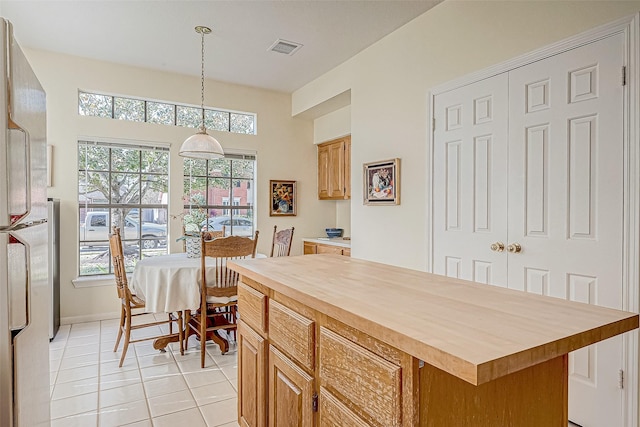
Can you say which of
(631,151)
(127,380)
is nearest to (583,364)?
(631,151)

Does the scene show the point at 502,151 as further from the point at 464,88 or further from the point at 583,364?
the point at 583,364

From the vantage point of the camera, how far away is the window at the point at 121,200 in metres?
4.04

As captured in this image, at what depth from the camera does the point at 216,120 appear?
4.75m

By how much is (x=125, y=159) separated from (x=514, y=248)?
4064mm

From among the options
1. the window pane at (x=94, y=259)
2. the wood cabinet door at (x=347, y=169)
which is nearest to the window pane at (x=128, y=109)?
the window pane at (x=94, y=259)

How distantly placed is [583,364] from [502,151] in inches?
54.2

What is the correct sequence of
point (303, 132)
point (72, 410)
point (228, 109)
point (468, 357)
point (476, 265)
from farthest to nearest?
1. point (303, 132)
2. point (228, 109)
3. point (476, 265)
4. point (72, 410)
5. point (468, 357)

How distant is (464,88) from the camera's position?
2756 millimetres

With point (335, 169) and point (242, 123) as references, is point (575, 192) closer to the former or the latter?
point (335, 169)

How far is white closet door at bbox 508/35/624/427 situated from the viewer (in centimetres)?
195

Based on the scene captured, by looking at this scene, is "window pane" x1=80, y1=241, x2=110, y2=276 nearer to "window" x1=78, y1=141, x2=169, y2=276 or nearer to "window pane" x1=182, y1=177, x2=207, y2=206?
"window" x1=78, y1=141, x2=169, y2=276

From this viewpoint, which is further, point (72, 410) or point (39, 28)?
point (39, 28)

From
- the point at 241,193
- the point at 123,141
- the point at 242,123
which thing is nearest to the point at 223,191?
the point at 241,193

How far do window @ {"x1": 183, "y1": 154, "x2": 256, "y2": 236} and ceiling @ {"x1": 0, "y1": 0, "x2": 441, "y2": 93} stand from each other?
1180 millimetres
